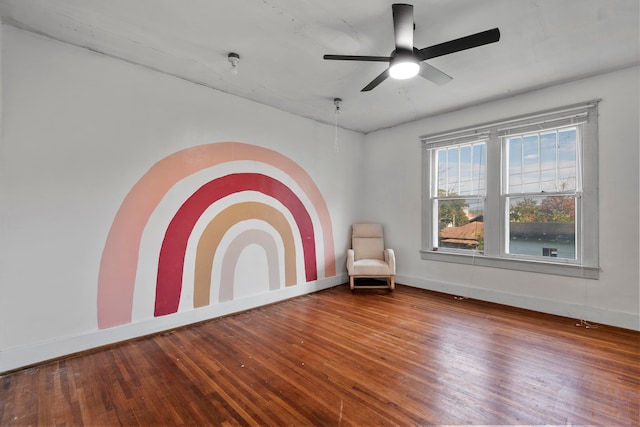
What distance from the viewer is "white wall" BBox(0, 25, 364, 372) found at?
2.28 metres

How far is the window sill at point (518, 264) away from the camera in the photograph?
3.23 m

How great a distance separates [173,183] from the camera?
10.2 ft

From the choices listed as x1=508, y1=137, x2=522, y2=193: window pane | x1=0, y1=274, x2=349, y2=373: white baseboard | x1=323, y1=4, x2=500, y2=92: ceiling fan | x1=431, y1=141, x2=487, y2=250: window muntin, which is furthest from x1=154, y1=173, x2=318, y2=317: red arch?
x1=508, y1=137, x2=522, y2=193: window pane

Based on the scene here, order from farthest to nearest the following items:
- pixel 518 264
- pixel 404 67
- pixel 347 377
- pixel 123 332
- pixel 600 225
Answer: pixel 518 264 < pixel 600 225 < pixel 123 332 < pixel 404 67 < pixel 347 377

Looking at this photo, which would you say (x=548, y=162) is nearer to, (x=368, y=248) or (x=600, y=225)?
(x=600, y=225)

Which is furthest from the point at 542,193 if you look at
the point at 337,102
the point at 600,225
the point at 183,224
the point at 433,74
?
the point at 183,224

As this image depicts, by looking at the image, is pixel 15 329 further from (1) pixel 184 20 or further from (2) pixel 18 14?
(1) pixel 184 20

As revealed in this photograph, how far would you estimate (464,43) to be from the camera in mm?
2010

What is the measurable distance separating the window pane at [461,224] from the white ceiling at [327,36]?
1.57m

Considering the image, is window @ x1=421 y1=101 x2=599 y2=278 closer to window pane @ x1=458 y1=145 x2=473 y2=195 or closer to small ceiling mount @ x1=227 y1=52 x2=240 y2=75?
window pane @ x1=458 y1=145 x2=473 y2=195

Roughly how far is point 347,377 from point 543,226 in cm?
313

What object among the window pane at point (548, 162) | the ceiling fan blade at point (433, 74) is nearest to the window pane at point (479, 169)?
the window pane at point (548, 162)

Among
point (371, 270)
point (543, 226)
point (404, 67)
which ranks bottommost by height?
point (371, 270)

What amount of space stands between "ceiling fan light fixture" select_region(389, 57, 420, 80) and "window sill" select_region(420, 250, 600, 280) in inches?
112
